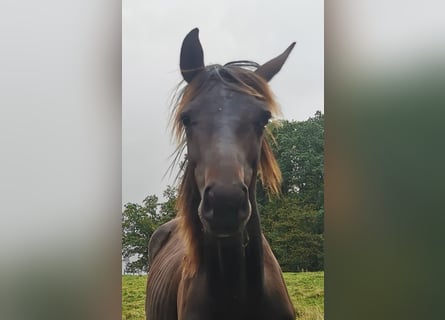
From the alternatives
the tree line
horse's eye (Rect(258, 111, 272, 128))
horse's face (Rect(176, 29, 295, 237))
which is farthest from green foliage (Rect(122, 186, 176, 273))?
horse's eye (Rect(258, 111, 272, 128))

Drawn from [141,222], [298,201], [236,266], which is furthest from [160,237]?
[298,201]

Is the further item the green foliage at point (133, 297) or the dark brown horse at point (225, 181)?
the green foliage at point (133, 297)

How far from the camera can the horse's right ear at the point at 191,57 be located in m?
1.16

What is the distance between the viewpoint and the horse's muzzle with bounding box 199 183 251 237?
3.21 feet

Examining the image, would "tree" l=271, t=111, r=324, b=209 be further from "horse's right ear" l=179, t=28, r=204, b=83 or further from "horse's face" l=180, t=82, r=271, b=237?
"horse's right ear" l=179, t=28, r=204, b=83

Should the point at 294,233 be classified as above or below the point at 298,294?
above

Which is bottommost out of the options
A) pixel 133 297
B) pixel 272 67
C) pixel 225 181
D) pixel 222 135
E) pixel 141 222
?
pixel 133 297

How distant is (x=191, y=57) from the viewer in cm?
117

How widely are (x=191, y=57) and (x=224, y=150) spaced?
304 millimetres

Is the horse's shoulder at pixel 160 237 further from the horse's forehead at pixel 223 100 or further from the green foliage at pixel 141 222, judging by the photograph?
the horse's forehead at pixel 223 100

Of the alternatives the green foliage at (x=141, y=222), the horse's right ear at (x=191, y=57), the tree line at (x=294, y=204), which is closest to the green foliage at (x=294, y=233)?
the tree line at (x=294, y=204)

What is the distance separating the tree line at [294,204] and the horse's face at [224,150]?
0.11 metres

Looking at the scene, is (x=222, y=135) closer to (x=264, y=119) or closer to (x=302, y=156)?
(x=264, y=119)
